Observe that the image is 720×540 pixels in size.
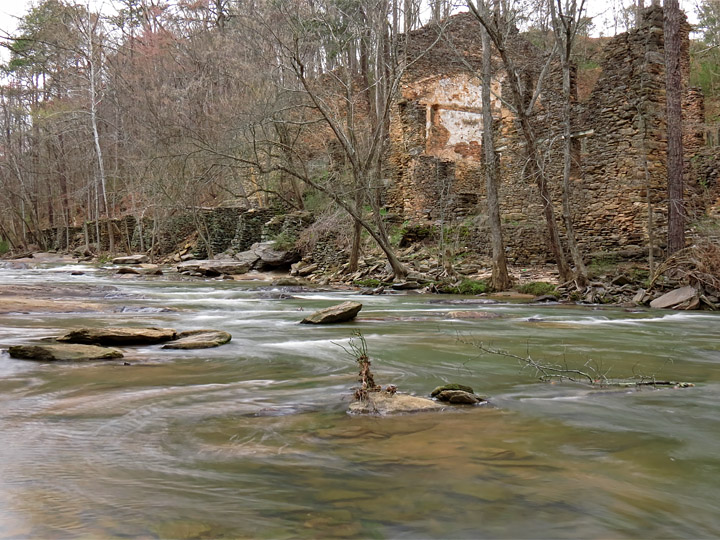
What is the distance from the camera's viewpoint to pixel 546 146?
17.8 m

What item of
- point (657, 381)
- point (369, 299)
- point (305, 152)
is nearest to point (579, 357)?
point (657, 381)

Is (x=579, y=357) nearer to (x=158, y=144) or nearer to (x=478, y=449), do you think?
(x=478, y=449)

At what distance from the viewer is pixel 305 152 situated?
79.8 ft

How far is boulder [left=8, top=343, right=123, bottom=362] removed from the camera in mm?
5391

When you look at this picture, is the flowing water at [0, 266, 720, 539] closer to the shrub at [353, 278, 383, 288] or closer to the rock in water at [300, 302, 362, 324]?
the rock in water at [300, 302, 362, 324]

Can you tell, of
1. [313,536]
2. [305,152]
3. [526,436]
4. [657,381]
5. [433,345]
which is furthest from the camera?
[305,152]

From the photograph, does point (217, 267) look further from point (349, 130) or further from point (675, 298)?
point (675, 298)

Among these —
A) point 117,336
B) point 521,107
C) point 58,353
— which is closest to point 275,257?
point 521,107

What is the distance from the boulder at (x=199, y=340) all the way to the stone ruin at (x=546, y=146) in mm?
9073

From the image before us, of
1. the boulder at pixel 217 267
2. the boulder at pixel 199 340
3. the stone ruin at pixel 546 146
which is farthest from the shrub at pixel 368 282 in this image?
the boulder at pixel 199 340

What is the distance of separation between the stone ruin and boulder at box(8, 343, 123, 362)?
10435mm

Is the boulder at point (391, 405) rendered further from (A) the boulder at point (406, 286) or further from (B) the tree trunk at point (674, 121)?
(A) the boulder at point (406, 286)

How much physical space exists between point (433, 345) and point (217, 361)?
242cm

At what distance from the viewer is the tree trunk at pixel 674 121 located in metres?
12.9
